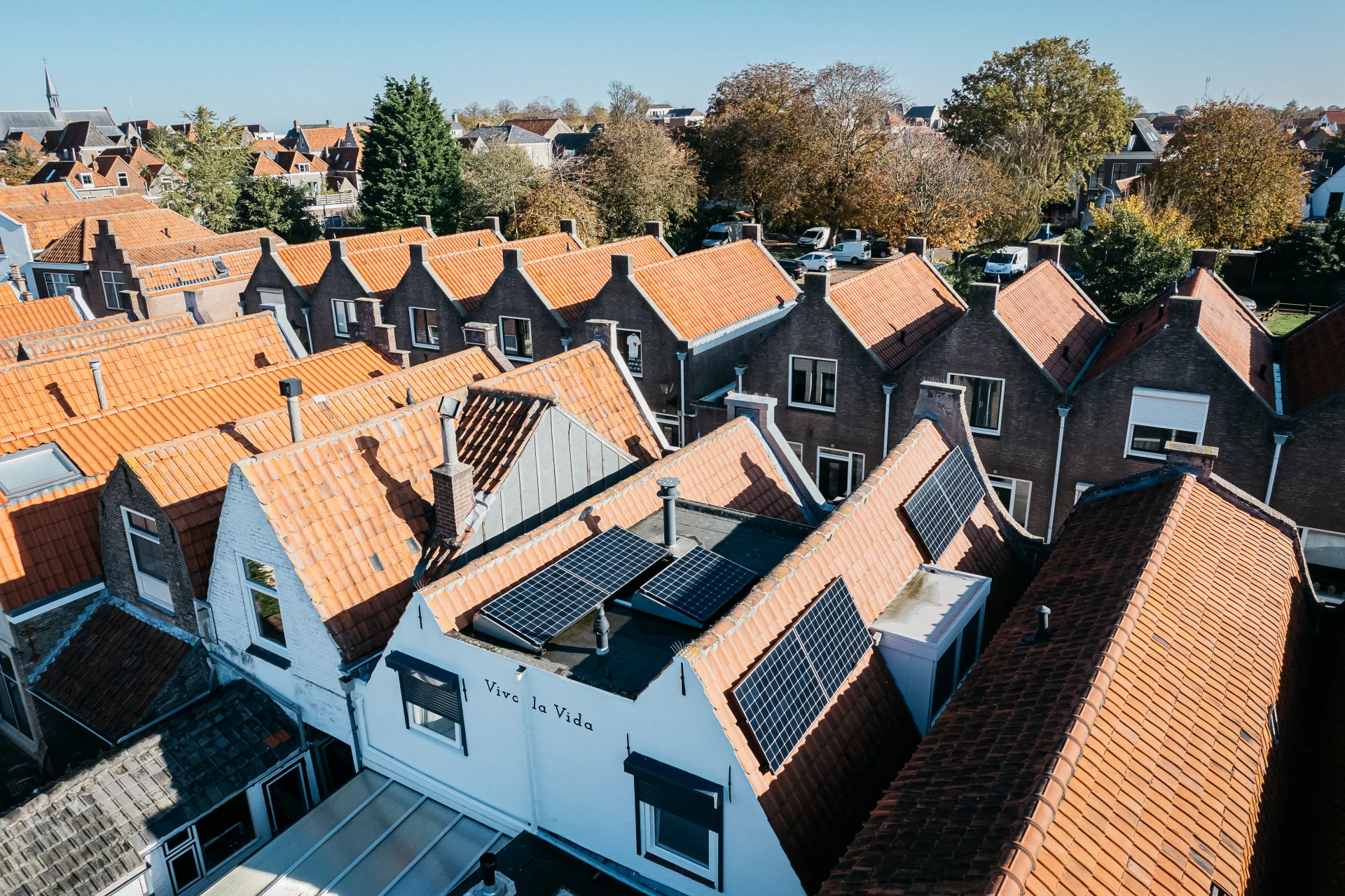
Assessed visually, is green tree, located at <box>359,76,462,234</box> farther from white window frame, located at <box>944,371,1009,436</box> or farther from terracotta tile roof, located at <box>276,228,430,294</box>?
white window frame, located at <box>944,371,1009,436</box>

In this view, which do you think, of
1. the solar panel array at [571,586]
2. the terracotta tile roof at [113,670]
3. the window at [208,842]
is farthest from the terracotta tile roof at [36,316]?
the solar panel array at [571,586]

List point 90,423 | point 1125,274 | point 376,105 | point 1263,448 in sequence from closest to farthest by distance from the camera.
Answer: point 90,423 < point 1263,448 < point 1125,274 < point 376,105

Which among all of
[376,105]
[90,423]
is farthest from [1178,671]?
[376,105]

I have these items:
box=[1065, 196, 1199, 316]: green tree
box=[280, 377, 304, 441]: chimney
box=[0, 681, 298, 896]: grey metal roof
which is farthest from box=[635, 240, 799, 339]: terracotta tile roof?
box=[0, 681, 298, 896]: grey metal roof

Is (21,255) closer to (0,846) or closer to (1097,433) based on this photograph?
(0,846)

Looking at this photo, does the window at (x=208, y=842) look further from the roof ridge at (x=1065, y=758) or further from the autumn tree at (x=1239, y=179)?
the autumn tree at (x=1239, y=179)

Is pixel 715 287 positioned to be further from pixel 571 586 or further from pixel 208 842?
pixel 208 842
